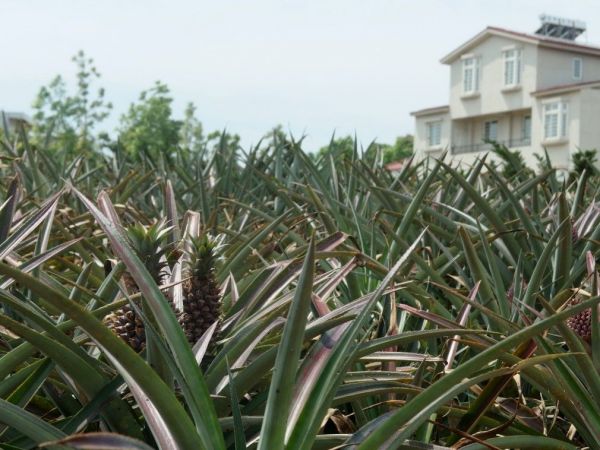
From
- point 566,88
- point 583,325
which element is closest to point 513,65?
point 566,88

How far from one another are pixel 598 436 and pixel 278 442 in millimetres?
493

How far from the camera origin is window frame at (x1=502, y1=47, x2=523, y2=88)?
4075 centimetres

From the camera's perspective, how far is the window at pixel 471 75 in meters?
43.3

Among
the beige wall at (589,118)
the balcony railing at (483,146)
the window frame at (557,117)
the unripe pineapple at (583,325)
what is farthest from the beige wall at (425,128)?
the unripe pineapple at (583,325)

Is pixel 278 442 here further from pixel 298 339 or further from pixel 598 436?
pixel 598 436

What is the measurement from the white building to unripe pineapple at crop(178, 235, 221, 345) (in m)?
36.2

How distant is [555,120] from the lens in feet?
124

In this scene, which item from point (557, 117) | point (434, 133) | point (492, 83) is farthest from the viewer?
point (434, 133)

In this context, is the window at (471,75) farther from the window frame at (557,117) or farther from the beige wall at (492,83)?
the window frame at (557,117)

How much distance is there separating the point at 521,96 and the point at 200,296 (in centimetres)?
4134

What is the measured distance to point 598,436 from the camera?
3.80 feet

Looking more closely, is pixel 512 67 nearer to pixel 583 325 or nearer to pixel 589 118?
pixel 589 118

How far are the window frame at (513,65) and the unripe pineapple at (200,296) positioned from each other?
1617 inches


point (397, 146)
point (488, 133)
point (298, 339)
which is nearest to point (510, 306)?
point (298, 339)
